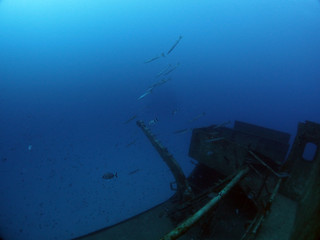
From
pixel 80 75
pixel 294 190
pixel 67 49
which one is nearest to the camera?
pixel 294 190

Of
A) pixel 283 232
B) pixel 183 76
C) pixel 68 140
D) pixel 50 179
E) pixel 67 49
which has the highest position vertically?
pixel 67 49

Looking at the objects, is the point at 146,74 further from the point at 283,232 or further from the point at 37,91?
the point at 283,232

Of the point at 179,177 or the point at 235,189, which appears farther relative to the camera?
the point at 179,177

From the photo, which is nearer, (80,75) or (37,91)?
(37,91)

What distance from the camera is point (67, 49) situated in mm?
102312

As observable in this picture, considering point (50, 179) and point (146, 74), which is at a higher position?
point (146, 74)

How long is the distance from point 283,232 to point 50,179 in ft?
180

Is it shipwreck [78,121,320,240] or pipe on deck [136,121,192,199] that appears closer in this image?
shipwreck [78,121,320,240]

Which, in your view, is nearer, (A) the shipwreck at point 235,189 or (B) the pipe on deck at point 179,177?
(A) the shipwreck at point 235,189

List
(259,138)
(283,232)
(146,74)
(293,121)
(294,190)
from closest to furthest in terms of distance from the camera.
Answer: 1. (283,232)
2. (294,190)
3. (259,138)
4. (293,121)
5. (146,74)

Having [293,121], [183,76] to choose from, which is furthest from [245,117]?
[183,76]

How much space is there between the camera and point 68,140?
198 feet

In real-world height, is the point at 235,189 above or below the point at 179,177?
below

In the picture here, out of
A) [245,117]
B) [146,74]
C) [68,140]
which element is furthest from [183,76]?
[68,140]
